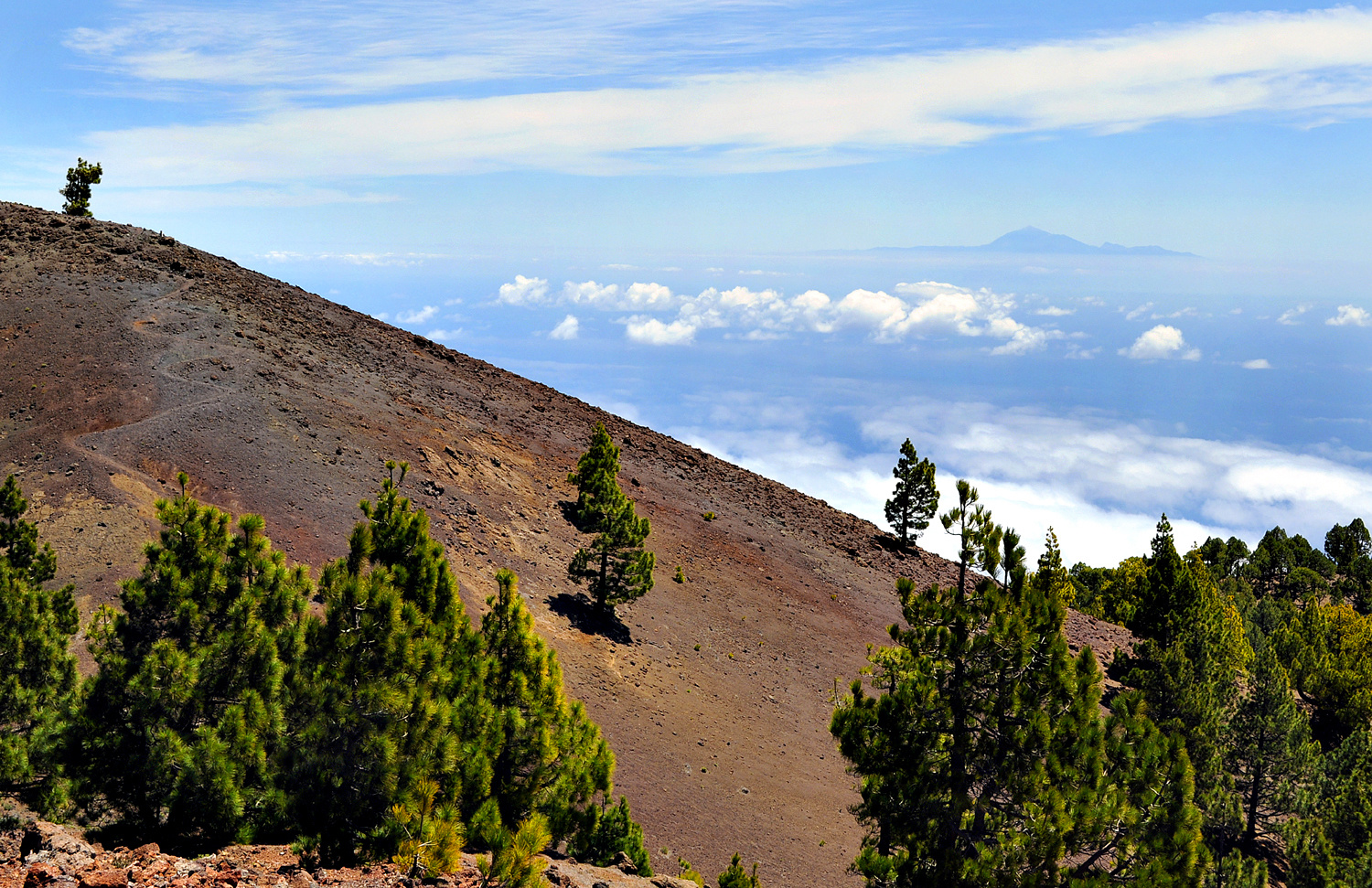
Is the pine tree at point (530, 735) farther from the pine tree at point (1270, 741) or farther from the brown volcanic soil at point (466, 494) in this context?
the pine tree at point (1270, 741)

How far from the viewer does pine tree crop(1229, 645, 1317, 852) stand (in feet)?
93.8

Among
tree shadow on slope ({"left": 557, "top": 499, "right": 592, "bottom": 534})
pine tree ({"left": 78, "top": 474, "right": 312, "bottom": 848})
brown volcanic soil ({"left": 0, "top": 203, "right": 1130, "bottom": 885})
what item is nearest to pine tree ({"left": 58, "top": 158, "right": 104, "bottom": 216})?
brown volcanic soil ({"left": 0, "top": 203, "right": 1130, "bottom": 885})

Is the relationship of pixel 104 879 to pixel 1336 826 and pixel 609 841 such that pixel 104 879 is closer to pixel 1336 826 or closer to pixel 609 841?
pixel 609 841

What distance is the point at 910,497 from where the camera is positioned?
5438 cm

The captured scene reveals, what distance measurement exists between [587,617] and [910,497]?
30.7m

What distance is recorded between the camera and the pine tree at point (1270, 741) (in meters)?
28.6

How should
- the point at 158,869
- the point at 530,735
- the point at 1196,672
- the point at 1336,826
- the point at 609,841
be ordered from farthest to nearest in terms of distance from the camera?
1. the point at 1196,672
2. the point at 1336,826
3. the point at 609,841
4. the point at 530,735
5. the point at 158,869

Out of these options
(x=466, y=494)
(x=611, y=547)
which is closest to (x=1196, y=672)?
(x=611, y=547)

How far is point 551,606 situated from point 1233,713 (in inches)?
1037

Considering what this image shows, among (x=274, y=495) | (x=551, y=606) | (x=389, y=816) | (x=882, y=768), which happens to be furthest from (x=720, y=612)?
(x=389, y=816)

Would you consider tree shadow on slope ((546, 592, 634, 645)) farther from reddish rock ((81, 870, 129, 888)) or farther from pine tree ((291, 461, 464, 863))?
reddish rock ((81, 870, 129, 888))

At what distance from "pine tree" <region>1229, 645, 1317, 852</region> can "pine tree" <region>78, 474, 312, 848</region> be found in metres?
32.4

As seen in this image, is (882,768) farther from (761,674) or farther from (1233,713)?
(1233,713)

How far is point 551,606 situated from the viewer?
1183 inches
